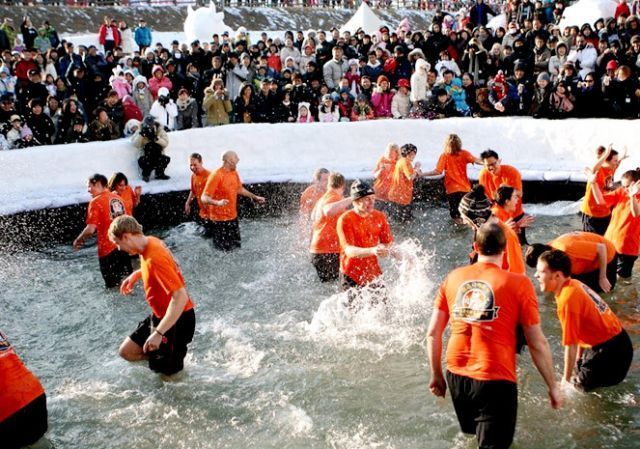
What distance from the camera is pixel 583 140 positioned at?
1138 cm

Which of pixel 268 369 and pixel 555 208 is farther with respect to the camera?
pixel 555 208

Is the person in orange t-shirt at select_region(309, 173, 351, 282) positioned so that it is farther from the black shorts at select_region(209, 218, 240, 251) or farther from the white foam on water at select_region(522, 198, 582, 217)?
the white foam on water at select_region(522, 198, 582, 217)

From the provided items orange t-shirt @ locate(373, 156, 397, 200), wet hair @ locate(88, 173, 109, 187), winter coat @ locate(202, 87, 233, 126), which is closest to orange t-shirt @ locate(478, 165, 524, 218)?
orange t-shirt @ locate(373, 156, 397, 200)

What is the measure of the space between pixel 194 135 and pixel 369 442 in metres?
7.80

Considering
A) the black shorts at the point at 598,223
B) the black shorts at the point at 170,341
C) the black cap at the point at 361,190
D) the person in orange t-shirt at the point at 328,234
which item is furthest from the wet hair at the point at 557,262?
the black shorts at the point at 598,223

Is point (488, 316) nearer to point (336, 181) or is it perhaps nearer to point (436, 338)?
point (436, 338)

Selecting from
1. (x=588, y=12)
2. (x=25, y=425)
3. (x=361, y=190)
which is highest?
(x=588, y=12)

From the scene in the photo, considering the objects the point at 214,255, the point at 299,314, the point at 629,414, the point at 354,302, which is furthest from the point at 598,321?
the point at 214,255

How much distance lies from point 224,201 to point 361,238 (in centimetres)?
260

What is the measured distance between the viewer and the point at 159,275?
4.98 m

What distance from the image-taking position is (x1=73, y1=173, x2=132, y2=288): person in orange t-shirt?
7.46 m

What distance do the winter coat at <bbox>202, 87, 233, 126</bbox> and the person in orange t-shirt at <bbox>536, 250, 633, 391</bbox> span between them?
343 inches

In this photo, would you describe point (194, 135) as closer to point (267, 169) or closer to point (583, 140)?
point (267, 169)

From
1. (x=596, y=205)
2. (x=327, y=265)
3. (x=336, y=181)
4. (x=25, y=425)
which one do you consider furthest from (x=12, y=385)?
→ (x=596, y=205)
